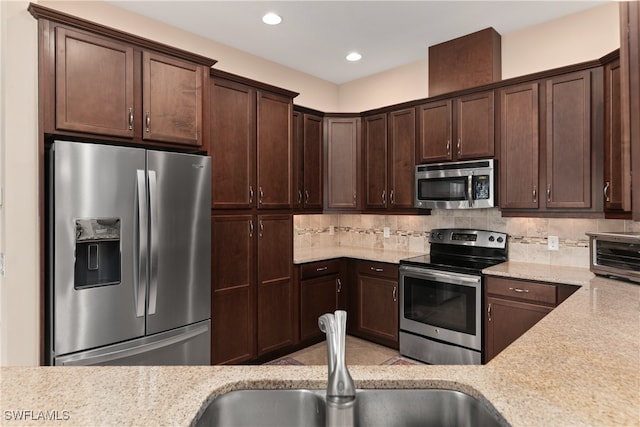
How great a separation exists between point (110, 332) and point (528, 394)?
2.13 metres

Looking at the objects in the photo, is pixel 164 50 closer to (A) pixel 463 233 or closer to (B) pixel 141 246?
(B) pixel 141 246

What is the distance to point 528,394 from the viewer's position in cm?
94

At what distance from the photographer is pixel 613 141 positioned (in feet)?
8.27

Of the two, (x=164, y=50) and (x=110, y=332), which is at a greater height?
(x=164, y=50)

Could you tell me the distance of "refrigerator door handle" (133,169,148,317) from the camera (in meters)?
2.26

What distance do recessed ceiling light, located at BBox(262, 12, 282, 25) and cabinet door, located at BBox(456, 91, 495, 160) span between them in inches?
67.3

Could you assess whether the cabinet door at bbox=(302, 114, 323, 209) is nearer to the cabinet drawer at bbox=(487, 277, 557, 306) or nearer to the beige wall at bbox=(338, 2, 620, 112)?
the beige wall at bbox=(338, 2, 620, 112)

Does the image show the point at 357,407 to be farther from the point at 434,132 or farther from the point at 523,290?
the point at 434,132

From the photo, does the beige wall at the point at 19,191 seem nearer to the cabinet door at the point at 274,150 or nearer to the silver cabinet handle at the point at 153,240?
the silver cabinet handle at the point at 153,240

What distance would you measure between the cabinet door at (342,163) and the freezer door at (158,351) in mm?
1993

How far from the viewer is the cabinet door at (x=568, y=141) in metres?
2.71

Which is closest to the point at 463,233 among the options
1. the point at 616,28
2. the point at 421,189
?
the point at 421,189

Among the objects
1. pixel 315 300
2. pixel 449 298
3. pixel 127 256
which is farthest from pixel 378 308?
pixel 127 256

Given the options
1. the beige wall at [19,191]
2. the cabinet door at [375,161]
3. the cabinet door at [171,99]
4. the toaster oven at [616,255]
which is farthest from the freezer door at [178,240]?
the toaster oven at [616,255]
